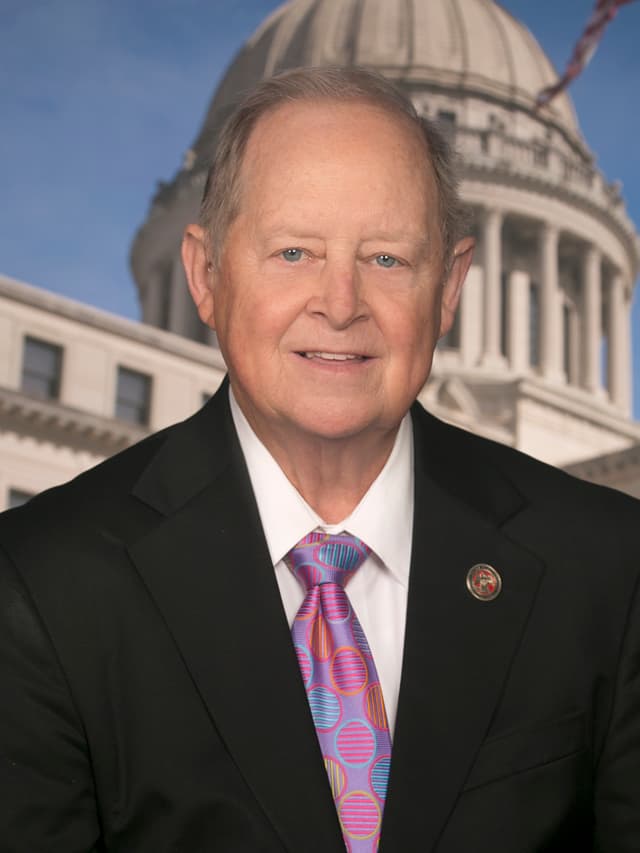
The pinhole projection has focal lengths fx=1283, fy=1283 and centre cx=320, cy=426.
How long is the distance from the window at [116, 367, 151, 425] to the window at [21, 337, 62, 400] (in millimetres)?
2319

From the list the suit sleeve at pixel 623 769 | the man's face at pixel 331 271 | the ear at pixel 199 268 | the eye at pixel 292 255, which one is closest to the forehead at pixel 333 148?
the man's face at pixel 331 271

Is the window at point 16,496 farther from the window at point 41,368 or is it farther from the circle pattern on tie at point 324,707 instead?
the circle pattern on tie at point 324,707

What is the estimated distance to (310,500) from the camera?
10.6 feet

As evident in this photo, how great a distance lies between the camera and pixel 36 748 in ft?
9.37

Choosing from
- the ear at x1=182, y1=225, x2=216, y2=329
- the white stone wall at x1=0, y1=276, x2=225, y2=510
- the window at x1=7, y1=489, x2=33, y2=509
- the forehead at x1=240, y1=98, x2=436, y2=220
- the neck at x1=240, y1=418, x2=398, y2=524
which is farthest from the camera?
the white stone wall at x1=0, y1=276, x2=225, y2=510

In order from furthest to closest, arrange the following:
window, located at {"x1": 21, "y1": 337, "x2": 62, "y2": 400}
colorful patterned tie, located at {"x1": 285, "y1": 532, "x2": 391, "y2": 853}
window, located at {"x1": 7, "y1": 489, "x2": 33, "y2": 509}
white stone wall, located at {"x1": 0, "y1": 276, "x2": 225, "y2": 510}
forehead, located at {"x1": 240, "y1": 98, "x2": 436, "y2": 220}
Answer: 1. window, located at {"x1": 21, "y1": 337, "x2": 62, "y2": 400}
2. white stone wall, located at {"x1": 0, "y1": 276, "x2": 225, "y2": 510}
3. window, located at {"x1": 7, "y1": 489, "x2": 33, "y2": 509}
4. forehead, located at {"x1": 240, "y1": 98, "x2": 436, "y2": 220}
5. colorful patterned tie, located at {"x1": 285, "y1": 532, "x2": 391, "y2": 853}

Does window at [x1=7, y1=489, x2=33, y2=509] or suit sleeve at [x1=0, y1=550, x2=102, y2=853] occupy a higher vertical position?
suit sleeve at [x1=0, y1=550, x2=102, y2=853]

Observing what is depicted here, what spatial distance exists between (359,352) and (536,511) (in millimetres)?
728

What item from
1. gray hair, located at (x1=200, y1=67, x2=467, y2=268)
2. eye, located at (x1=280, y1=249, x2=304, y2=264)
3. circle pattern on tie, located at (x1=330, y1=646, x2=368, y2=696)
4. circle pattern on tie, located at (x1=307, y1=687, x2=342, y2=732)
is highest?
gray hair, located at (x1=200, y1=67, x2=467, y2=268)

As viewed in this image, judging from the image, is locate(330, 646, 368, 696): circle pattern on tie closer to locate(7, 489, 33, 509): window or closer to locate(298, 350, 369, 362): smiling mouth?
locate(298, 350, 369, 362): smiling mouth

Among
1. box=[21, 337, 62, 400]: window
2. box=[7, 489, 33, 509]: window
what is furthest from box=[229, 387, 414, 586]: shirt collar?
box=[21, 337, 62, 400]: window

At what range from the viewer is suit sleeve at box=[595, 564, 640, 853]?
3059 millimetres

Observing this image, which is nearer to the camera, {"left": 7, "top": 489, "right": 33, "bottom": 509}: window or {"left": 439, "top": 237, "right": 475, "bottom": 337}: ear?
{"left": 439, "top": 237, "right": 475, "bottom": 337}: ear

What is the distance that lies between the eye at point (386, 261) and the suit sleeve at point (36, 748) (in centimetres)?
113
